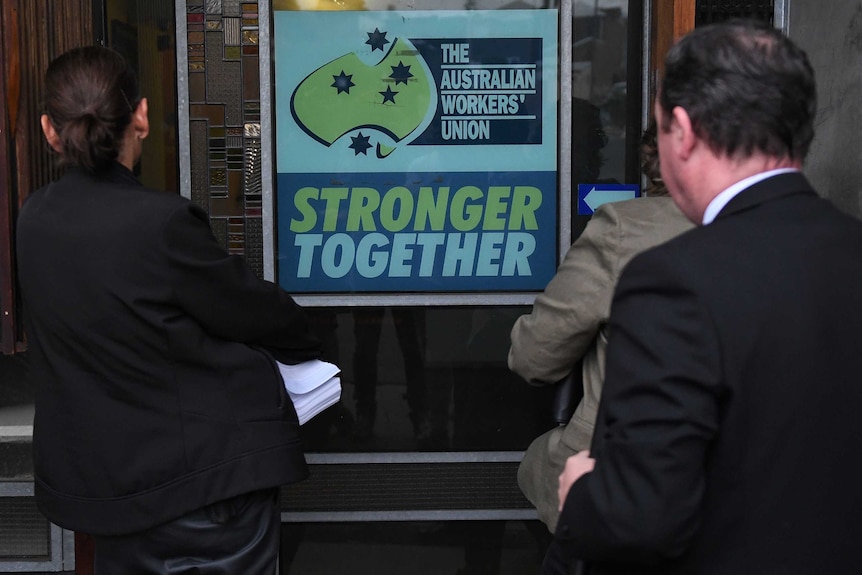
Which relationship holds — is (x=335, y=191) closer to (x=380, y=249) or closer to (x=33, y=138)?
(x=380, y=249)

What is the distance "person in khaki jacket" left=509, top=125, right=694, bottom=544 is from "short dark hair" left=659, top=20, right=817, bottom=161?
99 centimetres

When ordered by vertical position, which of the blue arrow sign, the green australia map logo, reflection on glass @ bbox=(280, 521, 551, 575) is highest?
the green australia map logo

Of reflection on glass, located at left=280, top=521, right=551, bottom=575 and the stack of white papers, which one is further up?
the stack of white papers

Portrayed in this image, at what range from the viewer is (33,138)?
3277 millimetres

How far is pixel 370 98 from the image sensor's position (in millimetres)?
3701

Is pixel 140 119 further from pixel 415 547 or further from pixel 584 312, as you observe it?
pixel 415 547

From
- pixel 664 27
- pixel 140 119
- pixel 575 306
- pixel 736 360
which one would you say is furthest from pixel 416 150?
pixel 736 360

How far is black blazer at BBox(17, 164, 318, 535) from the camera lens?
2.19m

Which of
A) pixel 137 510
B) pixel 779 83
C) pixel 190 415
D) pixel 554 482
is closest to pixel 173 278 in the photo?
pixel 190 415

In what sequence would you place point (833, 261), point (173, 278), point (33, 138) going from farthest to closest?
point (33, 138)
point (173, 278)
point (833, 261)

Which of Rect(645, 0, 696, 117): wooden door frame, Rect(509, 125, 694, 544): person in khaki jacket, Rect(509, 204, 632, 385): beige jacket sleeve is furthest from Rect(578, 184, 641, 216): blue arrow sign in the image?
Rect(509, 204, 632, 385): beige jacket sleeve

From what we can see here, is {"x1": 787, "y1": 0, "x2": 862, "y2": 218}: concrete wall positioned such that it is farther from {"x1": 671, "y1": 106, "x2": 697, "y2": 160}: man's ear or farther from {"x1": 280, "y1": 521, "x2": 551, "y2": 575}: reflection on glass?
{"x1": 671, "y1": 106, "x2": 697, "y2": 160}: man's ear

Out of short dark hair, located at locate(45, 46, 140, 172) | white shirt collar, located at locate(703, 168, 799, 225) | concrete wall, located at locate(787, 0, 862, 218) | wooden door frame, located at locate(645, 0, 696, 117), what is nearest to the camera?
white shirt collar, located at locate(703, 168, 799, 225)

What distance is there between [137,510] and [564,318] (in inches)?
44.0
